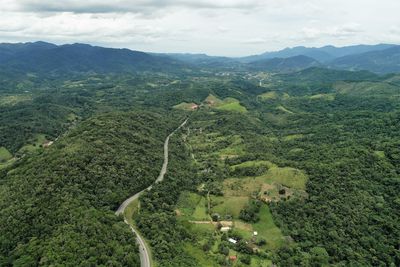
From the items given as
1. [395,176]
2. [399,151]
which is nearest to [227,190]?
[395,176]

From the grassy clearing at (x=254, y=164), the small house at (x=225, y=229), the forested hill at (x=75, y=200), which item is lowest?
the small house at (x=225, y=229)

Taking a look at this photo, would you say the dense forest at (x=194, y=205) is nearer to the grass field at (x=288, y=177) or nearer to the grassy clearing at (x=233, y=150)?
the grass field at (x=288, y=177)

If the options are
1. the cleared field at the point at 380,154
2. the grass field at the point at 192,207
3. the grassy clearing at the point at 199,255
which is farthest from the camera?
the cleared field at the point at 380,154

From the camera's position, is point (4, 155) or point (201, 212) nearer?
point (201, 212)

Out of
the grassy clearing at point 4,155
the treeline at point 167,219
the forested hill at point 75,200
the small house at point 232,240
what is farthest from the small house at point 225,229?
the grassy clearing at point 4,155

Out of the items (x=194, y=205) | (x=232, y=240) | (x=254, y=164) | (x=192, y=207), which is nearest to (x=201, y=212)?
(x=192, y=207)

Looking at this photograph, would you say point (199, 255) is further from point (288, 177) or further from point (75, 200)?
point (288, 177)

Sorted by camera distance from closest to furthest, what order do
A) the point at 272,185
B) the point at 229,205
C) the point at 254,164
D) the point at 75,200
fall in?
the point at 75,200 < the point at 229,205 < the point at 272,185 < the point at 254,164

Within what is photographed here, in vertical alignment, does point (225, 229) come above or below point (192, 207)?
below
